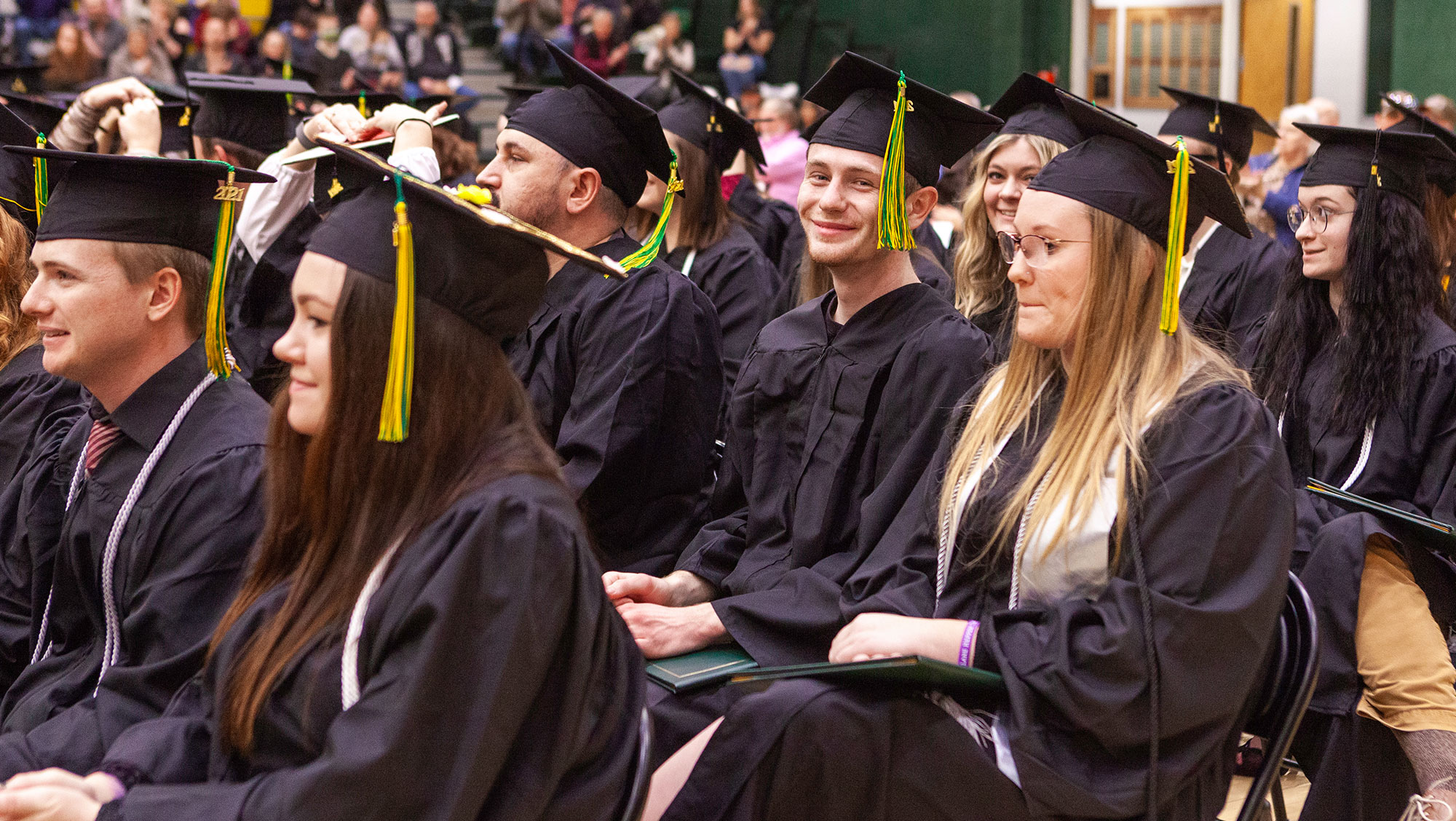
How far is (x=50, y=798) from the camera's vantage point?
1.68 meters

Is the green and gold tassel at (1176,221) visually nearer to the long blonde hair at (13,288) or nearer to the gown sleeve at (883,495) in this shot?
the gown sleeve at (883,495)

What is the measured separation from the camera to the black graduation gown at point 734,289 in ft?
16.8

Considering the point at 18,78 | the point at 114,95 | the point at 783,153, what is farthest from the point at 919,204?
the point at 783,153

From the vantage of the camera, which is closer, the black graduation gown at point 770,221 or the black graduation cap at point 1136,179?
the black graduation cap at point 1136,179

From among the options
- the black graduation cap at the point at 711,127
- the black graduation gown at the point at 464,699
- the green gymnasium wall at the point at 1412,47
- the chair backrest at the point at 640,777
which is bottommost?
the chair backrest at the point at 640,777

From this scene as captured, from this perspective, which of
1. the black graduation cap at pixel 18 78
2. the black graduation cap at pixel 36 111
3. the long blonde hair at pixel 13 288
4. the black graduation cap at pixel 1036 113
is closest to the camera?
the long blonde hair at pixel 13 288

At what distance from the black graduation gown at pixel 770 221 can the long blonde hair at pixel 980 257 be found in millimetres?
2125

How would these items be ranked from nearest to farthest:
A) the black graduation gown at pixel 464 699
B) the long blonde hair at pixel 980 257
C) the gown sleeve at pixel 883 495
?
the black graduation gown at pixel 464 699, the gown sleeve at pixel 883 495, the long blonde hair at pixel 980 257

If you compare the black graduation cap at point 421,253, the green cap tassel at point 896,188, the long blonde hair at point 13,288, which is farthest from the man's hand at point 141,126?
the black graduation cap at point 421,253

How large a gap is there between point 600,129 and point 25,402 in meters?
1.54

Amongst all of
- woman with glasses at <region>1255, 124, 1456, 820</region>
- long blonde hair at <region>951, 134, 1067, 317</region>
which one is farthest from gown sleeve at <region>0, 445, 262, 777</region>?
long blonde hair at <region>951, 134, 1067, 317</region>

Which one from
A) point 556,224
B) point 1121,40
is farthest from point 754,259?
point 1121,40

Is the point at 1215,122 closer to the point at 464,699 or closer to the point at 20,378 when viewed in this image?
the point at 20,378

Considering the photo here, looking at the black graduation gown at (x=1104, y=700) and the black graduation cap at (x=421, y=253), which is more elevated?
the black graduation cap at (x=421, y=253)
